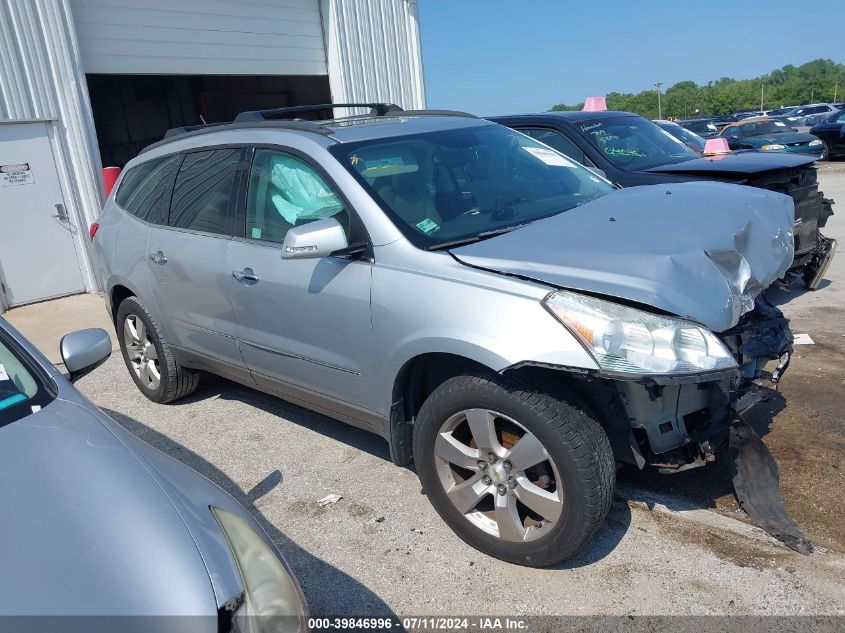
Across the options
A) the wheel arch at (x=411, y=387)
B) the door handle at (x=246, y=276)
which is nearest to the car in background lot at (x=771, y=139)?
the door handle at (x=246, y=276)

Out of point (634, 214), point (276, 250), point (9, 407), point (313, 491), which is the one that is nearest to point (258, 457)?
point (313, 491)

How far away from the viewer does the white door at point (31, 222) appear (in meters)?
8.22

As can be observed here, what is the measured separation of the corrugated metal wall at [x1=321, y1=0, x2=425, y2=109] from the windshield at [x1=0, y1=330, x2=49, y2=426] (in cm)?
971

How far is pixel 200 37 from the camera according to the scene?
9977 millimetres

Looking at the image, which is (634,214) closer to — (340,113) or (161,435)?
(161,435)

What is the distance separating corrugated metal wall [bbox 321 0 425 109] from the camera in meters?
11.5

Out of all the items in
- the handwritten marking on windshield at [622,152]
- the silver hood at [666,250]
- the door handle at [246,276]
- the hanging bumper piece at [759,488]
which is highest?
the handwritten marking on windshield at [622,152]

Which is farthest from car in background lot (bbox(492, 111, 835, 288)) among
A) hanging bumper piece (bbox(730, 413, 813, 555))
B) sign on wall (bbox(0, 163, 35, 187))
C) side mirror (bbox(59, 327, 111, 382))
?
sign on wall (bbox(0, 163, 35, 187))

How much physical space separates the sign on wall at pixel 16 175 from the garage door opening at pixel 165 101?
7.23 metres

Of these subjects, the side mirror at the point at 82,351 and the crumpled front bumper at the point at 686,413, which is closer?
the crumpled front bumper at the point at 686,413

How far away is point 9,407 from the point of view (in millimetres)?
2383

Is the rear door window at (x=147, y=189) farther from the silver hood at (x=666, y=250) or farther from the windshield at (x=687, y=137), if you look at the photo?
the windshield at (x=687, y=137)

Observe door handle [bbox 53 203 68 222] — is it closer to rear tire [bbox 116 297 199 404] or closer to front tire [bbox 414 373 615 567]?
rear tire [bbox 116 297 199 404]

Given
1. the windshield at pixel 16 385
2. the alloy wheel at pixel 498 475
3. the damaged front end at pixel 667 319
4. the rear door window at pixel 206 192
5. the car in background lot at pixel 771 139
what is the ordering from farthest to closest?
the car in background lot at pixel 771 139, the rear door window at pixel 206 192, the alloy wheel at pixel 498 475, the damaged front end at pixel 667 319, the windshield at pixel 16 385
